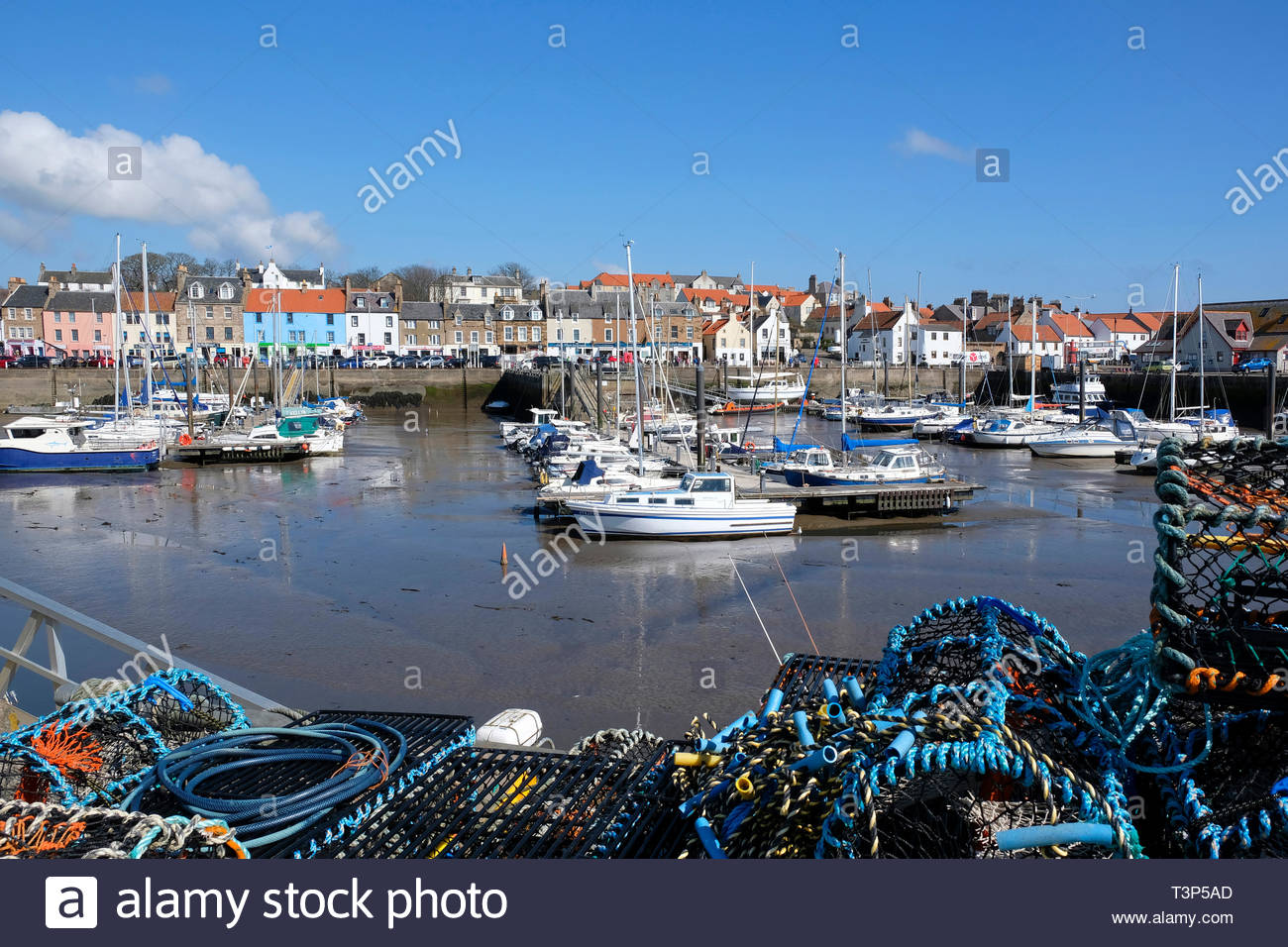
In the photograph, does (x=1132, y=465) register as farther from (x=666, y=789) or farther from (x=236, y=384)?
(x=236, y=384)

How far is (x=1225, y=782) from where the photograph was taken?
3.61 meters

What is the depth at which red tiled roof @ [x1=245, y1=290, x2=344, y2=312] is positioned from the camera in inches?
3088

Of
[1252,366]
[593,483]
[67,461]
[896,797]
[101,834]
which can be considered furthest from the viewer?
[1252,366]

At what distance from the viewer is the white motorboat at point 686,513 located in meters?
21.4

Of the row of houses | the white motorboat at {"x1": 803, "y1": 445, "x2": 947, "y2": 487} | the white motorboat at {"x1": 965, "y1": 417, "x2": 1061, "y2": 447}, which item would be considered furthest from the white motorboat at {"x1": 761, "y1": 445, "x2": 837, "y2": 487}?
the row of houses

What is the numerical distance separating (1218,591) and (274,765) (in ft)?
12.4

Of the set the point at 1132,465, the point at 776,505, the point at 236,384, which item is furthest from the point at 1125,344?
the point at 776,505

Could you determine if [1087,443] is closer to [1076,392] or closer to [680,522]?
[1076,392]

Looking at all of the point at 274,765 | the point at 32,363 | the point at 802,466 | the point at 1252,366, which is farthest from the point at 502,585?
the point at 32,363

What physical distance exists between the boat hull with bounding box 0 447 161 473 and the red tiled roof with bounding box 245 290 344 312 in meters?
47.5

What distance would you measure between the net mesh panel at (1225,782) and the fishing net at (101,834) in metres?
3.07

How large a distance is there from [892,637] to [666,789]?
158 centimetres

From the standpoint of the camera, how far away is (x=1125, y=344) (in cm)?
9606

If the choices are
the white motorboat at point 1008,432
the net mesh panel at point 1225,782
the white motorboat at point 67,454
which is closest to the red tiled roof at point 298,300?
the white motorboat at point 67,454
